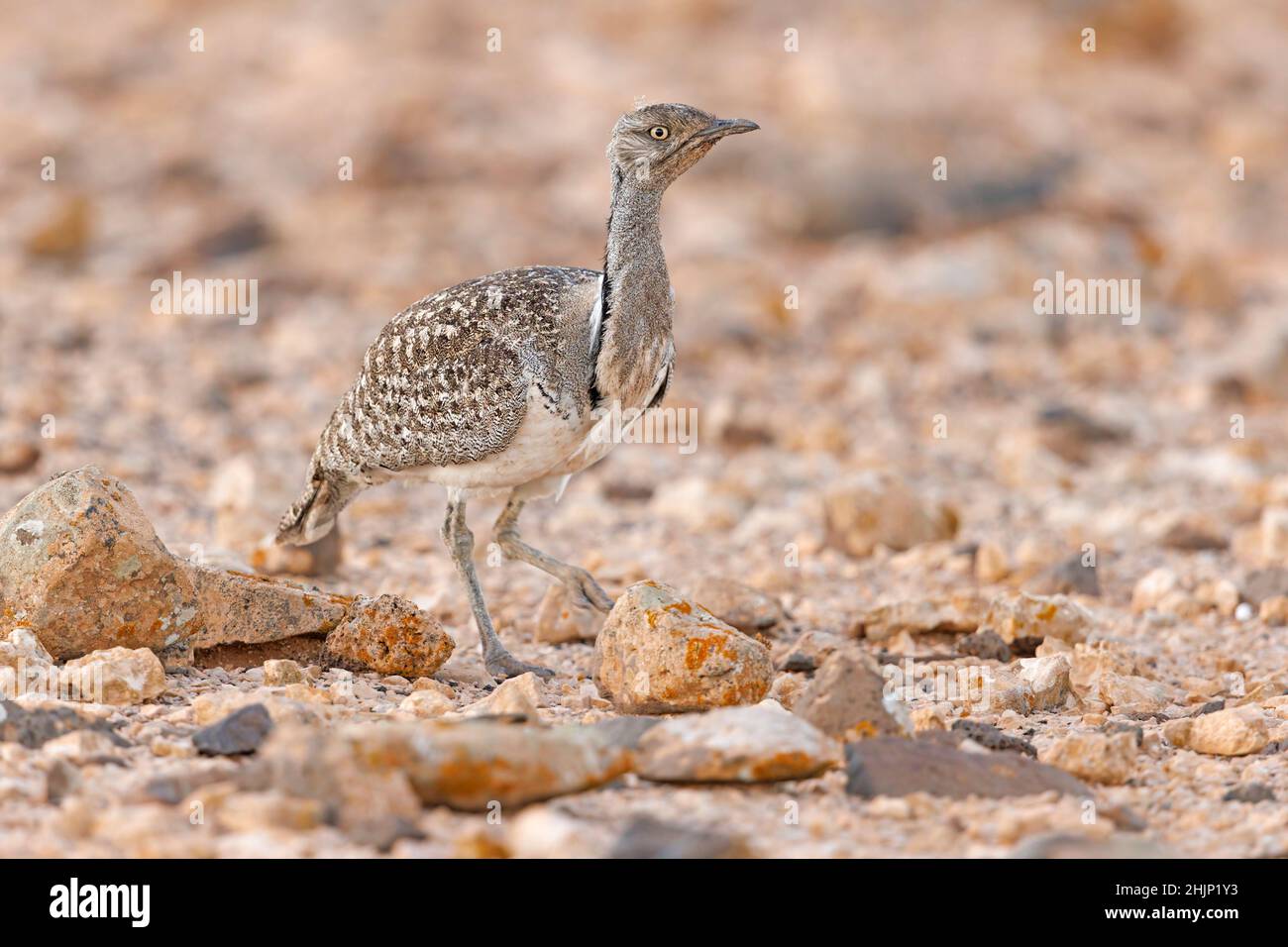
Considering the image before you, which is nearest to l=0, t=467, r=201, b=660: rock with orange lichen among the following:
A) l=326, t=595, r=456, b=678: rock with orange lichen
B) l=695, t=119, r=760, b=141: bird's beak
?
l=326, t=595, r=456, b=678: rock with orange lichen

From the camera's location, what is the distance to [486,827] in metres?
4.05

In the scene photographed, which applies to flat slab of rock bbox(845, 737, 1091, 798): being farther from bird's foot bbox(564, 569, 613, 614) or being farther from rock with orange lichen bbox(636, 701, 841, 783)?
bird's foot bbox(564, 569, 613, 614)

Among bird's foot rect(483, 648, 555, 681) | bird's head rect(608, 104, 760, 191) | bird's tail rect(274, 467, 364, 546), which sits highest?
bird's head rect(608, 104, 760, 191)

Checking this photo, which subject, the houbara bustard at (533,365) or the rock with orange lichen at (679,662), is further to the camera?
the houbara bustard at (533,365)

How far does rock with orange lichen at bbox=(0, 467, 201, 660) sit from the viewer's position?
5434 mm

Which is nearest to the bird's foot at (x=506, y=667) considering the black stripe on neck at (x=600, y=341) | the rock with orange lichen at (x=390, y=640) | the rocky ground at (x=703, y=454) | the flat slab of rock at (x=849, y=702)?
the rocky ground at (x=703, y=454)

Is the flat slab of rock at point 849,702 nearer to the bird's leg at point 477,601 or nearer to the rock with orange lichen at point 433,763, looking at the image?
the rock with orange lichen at point 433,763

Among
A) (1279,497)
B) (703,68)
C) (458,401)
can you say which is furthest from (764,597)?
(703,68)

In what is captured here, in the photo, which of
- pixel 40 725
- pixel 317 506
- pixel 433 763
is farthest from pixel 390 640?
pixel 433 763

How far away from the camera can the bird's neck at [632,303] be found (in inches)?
245

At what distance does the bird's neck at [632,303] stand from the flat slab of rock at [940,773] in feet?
6.96

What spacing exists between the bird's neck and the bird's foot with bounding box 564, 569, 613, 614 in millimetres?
842
